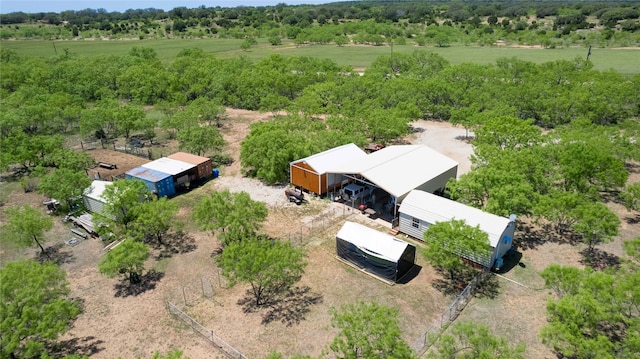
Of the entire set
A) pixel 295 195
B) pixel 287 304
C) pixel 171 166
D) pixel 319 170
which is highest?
pixel 319 170

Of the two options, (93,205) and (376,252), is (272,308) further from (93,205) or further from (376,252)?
(93,205)

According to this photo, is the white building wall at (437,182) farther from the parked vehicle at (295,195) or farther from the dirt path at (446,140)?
the parked vehicle at (295,195)

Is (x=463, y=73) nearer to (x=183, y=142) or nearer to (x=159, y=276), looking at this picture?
(x=183, y=142)

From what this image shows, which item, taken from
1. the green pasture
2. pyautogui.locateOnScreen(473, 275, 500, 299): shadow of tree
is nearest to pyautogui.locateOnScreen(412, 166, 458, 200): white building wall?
pyautogui.locateOnScreen(473, 275, 500, 299): shadow of tree

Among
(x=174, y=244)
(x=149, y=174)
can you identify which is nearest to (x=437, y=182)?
(x=174, y=244)

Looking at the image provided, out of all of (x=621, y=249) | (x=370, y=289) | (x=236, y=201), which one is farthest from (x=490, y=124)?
(x=236, y=201)

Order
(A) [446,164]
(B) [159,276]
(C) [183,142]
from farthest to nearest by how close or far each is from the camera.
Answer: (C) [183,142]
(A) [446,164]
(B) [159,276]
